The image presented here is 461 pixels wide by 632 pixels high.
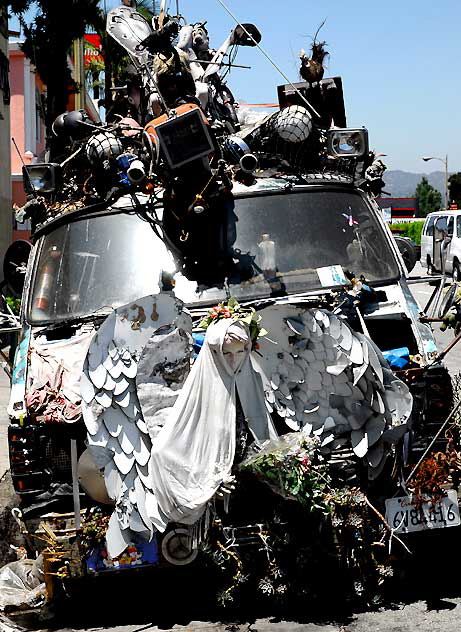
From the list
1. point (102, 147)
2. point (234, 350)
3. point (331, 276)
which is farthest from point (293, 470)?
point (102, 147)

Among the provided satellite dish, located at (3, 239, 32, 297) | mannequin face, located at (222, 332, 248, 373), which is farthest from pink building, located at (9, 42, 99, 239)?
mannequin face, located at (222, 332, 248, 373)

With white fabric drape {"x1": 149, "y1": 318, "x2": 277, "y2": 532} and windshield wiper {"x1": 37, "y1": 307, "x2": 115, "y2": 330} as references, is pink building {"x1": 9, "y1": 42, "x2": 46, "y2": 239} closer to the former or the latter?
windshield wiper {"x1": 37, "y1": 307, "x2": 115, "y2": 330}

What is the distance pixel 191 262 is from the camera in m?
6.52

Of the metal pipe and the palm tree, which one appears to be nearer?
the metal pipe

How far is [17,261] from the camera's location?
746 cm

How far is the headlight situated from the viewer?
23.9 ft

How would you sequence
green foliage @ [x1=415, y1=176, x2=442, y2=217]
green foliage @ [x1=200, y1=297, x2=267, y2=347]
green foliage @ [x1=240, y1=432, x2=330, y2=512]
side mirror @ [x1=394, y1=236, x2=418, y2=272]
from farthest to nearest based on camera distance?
green foliage @ [x1=415, y1=176, x2=442, y2=217], side mirror @ [x1=394, y1=236, x2=418, y2=272], green foliage @ [x1=200, y1=297, x2=267, y2=347], green foliage @ [x1=240, y1=432, x2=330, y2=512]

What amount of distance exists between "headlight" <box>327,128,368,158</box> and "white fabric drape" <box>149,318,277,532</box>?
242cm

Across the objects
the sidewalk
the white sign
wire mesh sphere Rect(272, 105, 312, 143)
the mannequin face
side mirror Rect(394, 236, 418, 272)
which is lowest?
the sidewalk

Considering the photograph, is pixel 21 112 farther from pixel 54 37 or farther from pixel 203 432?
pixel 203 432

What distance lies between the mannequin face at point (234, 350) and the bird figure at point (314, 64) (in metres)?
3.77

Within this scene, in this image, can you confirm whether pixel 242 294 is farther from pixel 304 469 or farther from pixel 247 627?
pixel 247 627

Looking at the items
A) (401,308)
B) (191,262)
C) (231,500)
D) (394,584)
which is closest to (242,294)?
(191,262)

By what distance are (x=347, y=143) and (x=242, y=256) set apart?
1351 millimetres
